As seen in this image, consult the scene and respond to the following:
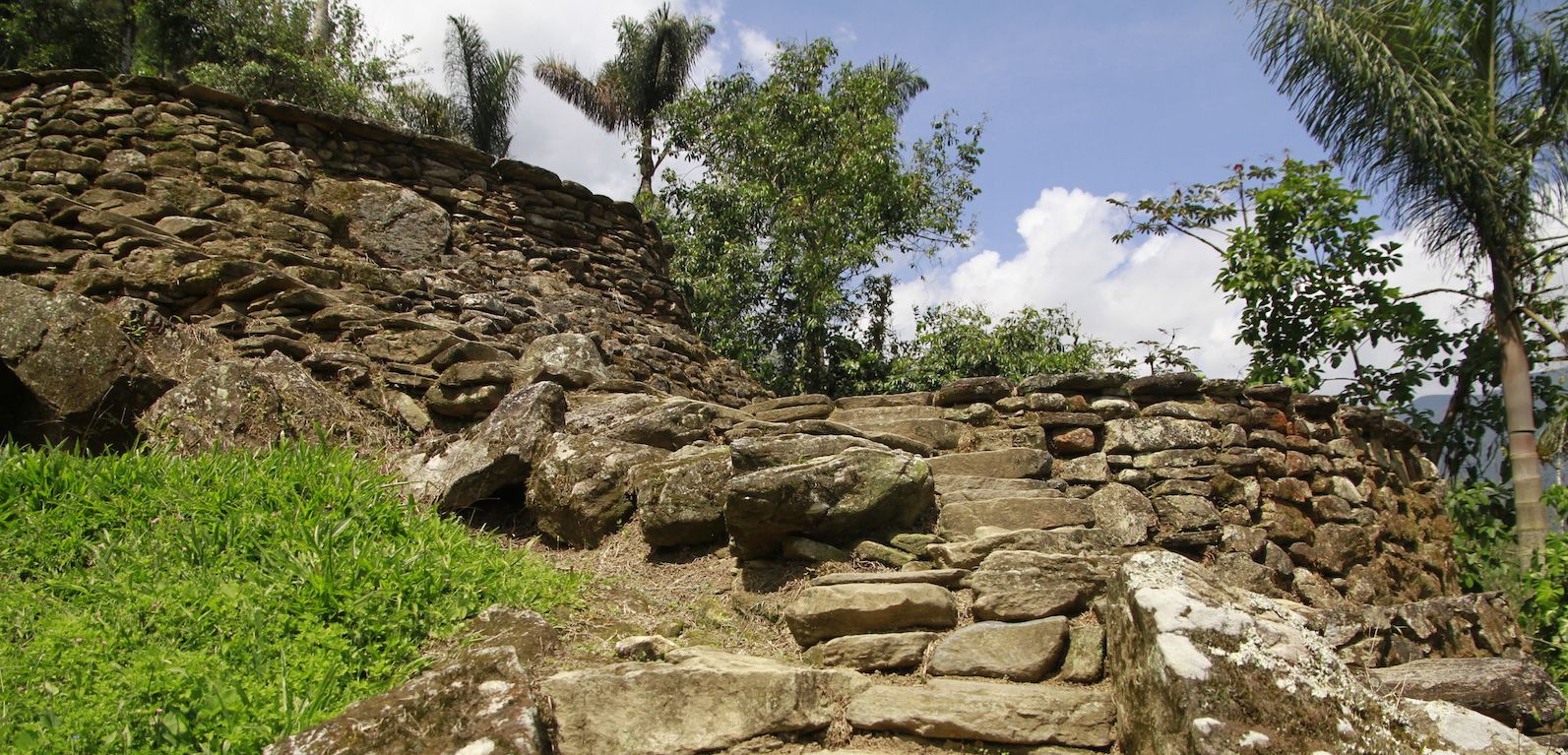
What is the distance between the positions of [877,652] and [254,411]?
3357 mm

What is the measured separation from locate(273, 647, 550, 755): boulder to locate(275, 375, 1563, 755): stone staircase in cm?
3

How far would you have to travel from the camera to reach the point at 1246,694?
2412mm

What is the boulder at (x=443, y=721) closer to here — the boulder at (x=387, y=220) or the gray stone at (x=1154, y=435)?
the gray stone at (x=1154, y=435)

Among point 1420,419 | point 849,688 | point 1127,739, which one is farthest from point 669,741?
point 1420,419

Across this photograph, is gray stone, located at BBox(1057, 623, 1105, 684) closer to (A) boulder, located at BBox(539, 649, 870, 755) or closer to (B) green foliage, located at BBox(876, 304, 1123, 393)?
(A) boulder, located at BBox(539, 649, 870, 755)

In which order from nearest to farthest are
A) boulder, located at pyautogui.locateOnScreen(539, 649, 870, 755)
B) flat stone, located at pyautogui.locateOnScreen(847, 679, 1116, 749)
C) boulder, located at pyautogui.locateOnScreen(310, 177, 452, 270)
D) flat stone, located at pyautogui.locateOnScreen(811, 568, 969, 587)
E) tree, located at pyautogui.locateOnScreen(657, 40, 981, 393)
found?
boulder, located at pyautogui.locateOnScreen(539, 649, 870, 755) → flat stone, located at pyautogui.locateOnScreen(847, 679, 1116, 749) → flat stone, located at pyautogui.locateOnScreen(811, 568, 969, 587) → boulder, located at pyautogui.locateOnScreen(310, 177, 452, 270) → tree, located at pyautogui.locateOnScreen(657, 40, 981, 393)

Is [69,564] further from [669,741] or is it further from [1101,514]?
[1101,514]

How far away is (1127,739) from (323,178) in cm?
679

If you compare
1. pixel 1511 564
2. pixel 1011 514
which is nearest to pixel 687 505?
pixel 1011 514

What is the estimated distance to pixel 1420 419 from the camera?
26.4 ft

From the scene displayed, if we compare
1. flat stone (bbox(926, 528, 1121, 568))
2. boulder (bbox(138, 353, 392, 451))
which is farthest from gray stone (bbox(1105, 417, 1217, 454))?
boulder (bbox(138, 353, 392, 451))

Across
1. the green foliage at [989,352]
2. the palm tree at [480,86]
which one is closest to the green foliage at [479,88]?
the palm tree at [480,86]

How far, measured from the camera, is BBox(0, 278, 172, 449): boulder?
4512 mm

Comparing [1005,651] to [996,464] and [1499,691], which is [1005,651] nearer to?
[1499,691]
